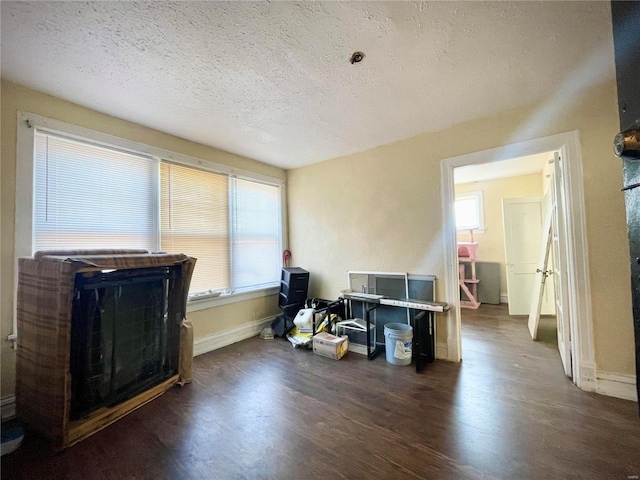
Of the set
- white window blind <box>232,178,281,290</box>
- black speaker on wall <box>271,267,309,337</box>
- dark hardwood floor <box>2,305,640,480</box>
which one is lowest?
dark hardwood floor <box>2,305,640,480</box>

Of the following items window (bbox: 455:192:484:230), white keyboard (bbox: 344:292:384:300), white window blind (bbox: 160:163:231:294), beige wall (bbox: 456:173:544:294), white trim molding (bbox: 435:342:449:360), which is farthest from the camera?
window (bbox: 455:192:484:230)

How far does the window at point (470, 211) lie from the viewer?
204 inches

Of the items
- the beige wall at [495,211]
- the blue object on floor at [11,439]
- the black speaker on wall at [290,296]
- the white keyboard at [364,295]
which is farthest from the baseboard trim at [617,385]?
the blue object on floor at [11,439]

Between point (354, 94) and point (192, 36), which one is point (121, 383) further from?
point (354, 94)

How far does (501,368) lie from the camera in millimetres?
2412

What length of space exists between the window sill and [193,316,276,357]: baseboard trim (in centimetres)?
35

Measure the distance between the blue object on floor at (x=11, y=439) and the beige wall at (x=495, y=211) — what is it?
6.26 meters

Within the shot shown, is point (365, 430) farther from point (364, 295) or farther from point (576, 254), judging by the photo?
point (576, 254)

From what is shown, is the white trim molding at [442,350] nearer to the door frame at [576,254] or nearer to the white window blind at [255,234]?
the door frame at [576,254]

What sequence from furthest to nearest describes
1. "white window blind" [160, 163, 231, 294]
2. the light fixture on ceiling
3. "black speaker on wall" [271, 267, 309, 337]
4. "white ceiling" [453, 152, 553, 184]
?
"white ceiling" [453, 152, 553, 184]
"black speaker on wall" [271, 267, 309, 337]
"white window blind" [160, 163, 231, 294]
the light fixture on ceiling

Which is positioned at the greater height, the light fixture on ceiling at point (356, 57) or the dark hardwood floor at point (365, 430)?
the light fixture on ceiling at point (356, 57)

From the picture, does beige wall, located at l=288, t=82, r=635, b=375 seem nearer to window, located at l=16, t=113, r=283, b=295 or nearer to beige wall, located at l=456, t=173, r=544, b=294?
window, located at l=16, t=113, r=283, b=295

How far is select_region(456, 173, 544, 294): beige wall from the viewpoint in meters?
4.79

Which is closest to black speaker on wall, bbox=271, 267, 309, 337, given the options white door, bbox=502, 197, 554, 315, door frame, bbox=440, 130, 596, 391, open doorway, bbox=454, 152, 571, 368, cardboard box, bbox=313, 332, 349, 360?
cardboard box, bbox=313, 332, 349, 360
